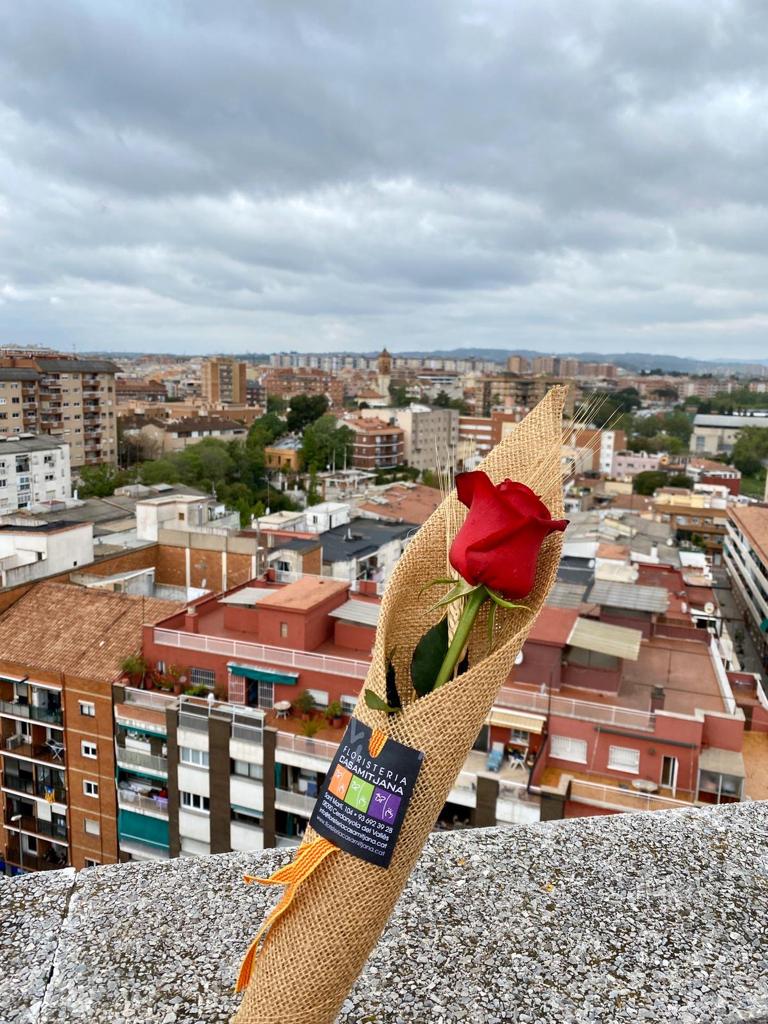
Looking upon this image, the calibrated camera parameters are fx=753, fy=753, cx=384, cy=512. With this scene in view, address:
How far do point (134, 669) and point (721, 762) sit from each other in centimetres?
647

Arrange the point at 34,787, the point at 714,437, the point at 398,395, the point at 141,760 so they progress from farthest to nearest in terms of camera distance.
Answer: the point at 398,395 → the point at 714,437 → the point at 34,787 → the point at 141,760

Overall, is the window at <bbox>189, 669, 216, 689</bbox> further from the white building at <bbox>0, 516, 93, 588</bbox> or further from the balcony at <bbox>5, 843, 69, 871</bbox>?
the white building at <bbox>0, 516, 93, 588</bbox>

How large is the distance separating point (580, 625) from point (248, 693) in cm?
387

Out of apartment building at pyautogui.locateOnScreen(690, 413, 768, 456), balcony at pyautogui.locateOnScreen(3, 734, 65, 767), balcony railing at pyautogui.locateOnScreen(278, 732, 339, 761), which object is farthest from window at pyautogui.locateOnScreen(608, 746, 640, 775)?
apartment building at pyautogui.locateOnScreen(690, 413, 768, 456)

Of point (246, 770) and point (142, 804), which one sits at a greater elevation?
point (246, 770)

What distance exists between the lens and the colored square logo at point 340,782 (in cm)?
101

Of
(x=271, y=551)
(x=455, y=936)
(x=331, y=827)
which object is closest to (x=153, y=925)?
(x=455, y=936)

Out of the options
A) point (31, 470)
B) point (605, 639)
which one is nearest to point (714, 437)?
point (31, 470)

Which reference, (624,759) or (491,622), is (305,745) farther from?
(491,622)

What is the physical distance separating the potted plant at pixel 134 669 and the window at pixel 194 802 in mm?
1471

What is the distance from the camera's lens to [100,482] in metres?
26.3

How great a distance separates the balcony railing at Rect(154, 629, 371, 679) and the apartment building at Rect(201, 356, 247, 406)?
5629cm

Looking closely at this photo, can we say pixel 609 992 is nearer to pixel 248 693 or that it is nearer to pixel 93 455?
pixel 248 693

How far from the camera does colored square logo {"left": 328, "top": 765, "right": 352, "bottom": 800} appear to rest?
1.01m
